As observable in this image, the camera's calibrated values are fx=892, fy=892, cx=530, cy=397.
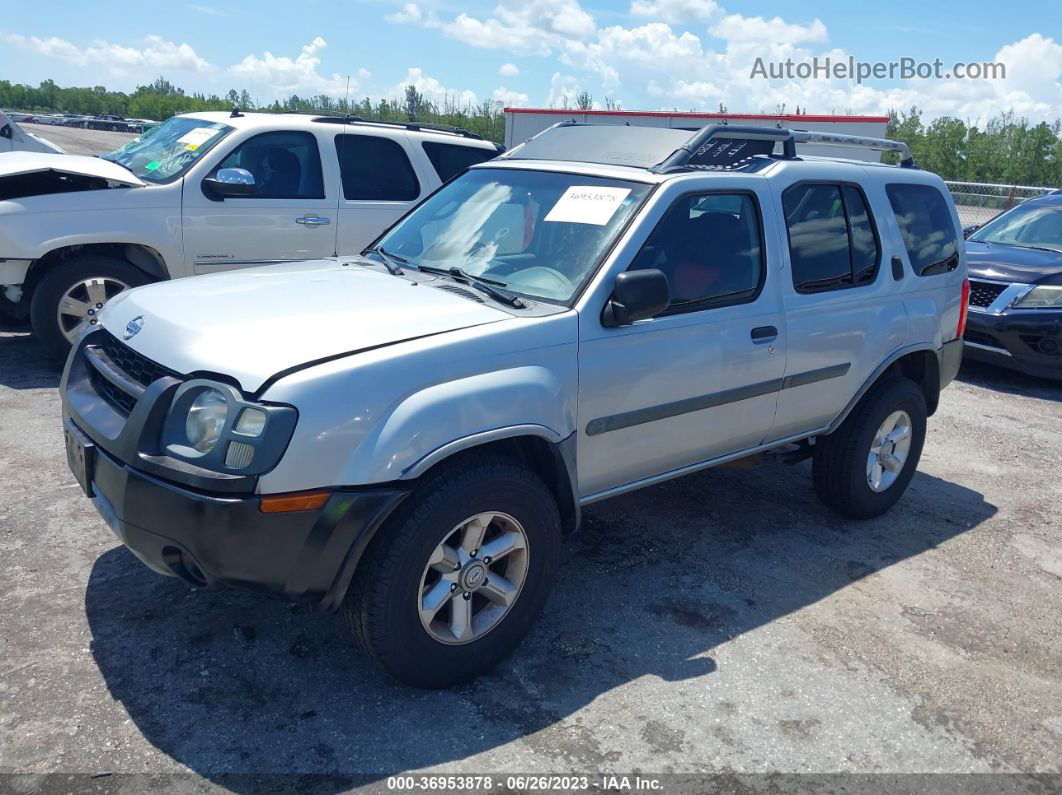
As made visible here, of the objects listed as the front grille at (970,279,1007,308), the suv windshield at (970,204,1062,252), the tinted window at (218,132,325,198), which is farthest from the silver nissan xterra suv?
the suv windshield at (970,204,1062,252)

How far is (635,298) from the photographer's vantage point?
3383 mm

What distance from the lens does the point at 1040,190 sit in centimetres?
1512

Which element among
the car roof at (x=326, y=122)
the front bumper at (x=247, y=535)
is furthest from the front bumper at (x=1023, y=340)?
the front bumper at (x=247, y=535)

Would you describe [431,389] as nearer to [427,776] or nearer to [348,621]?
[348,621]

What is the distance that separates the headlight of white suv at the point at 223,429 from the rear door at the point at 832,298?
2540 mm

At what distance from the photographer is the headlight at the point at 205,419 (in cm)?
279

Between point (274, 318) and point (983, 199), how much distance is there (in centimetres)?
1594

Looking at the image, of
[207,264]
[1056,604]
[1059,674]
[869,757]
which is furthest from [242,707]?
[207,264]

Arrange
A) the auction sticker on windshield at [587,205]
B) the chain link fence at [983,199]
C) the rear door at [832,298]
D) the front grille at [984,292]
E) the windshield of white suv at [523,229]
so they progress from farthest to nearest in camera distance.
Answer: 1. the chain link fence at [983,199]
2. the front grille at [984,292]
3. the rear door at [832,298]
4. the auction sticker on windshield at [587,205]
5. the windshield of white suv at [523,229]

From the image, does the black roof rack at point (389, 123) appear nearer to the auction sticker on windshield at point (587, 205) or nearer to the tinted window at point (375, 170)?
the tinted window at point (375, 170)

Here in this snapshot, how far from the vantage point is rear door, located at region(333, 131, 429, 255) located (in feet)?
24.1

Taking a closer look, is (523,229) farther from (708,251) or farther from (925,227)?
(925,227)

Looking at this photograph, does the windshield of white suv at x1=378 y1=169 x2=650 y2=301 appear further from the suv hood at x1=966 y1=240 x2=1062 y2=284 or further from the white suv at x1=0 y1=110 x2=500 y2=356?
the suv hood at x1=966 y1=240 x2=1062 y2=284

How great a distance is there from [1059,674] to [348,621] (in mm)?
2901
